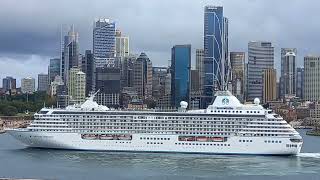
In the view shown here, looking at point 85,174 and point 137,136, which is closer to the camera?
point 85,174

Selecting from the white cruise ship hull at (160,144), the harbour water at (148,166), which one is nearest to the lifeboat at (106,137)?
the white cruise ship hull at (160,144)

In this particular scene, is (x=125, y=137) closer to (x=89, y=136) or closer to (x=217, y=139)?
(x=89, y=136)

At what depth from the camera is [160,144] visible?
5253 centimetres

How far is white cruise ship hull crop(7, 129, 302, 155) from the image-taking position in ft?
168

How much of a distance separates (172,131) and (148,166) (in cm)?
890

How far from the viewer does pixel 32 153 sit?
170 feet

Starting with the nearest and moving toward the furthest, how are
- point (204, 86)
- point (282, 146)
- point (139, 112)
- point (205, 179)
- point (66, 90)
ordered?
point (205, 179) → point (282, 146) → point (139, 112) → point (204, 86) → point (66, 90)

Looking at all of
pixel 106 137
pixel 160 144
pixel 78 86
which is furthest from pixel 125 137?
pixel 78 86

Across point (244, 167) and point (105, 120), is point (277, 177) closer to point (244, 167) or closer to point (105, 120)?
point (244, 167)

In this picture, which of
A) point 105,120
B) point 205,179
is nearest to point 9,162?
point 105,120

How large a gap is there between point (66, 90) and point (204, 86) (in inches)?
1127

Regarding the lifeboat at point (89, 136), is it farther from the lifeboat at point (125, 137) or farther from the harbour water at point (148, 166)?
the lifeboat at point (125, 137)

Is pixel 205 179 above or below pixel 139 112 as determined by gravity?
below

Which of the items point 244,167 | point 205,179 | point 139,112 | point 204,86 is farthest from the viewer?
point 204,86
